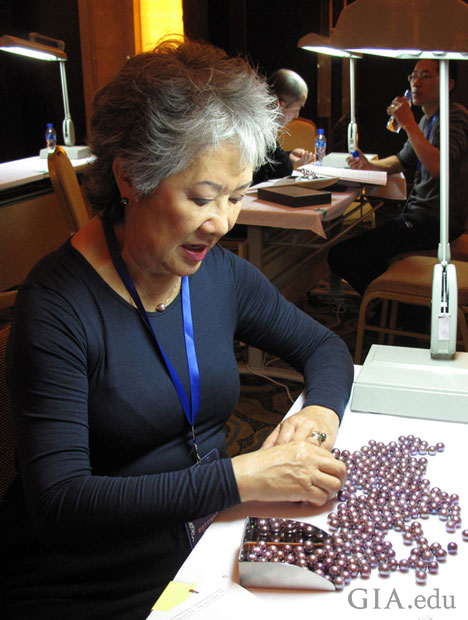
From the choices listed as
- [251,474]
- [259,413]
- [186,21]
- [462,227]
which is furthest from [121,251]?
[186,21]

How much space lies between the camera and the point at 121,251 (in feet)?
4.12

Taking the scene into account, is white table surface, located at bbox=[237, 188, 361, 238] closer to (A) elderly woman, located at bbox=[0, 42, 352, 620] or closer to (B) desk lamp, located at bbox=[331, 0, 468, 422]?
(B) desk lamp, located at bbox=[331, 0, 468, 422]

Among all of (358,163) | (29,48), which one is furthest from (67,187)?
(358,163)

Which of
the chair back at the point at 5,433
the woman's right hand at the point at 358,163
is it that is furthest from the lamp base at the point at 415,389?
the woman's right hand at the point at 358,163

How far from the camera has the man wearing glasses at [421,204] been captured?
140 inches

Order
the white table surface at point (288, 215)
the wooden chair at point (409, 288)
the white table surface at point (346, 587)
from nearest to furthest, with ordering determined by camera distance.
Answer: the white table surface at point (346, 587), the wooden chair at point (409, 288), the white table surface at point (288, 215)

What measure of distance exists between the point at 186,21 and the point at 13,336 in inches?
264

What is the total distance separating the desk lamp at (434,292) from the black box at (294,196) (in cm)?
184

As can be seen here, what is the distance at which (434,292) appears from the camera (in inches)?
55.2

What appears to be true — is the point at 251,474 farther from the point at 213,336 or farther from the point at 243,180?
the point at 243,180

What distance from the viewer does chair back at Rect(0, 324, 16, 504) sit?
1.20 m

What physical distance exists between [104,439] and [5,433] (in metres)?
0.19

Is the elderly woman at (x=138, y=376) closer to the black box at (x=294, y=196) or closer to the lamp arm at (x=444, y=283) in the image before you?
the lamp arm at (x=444, y=283)

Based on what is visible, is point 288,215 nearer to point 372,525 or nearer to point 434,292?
point 434,292
